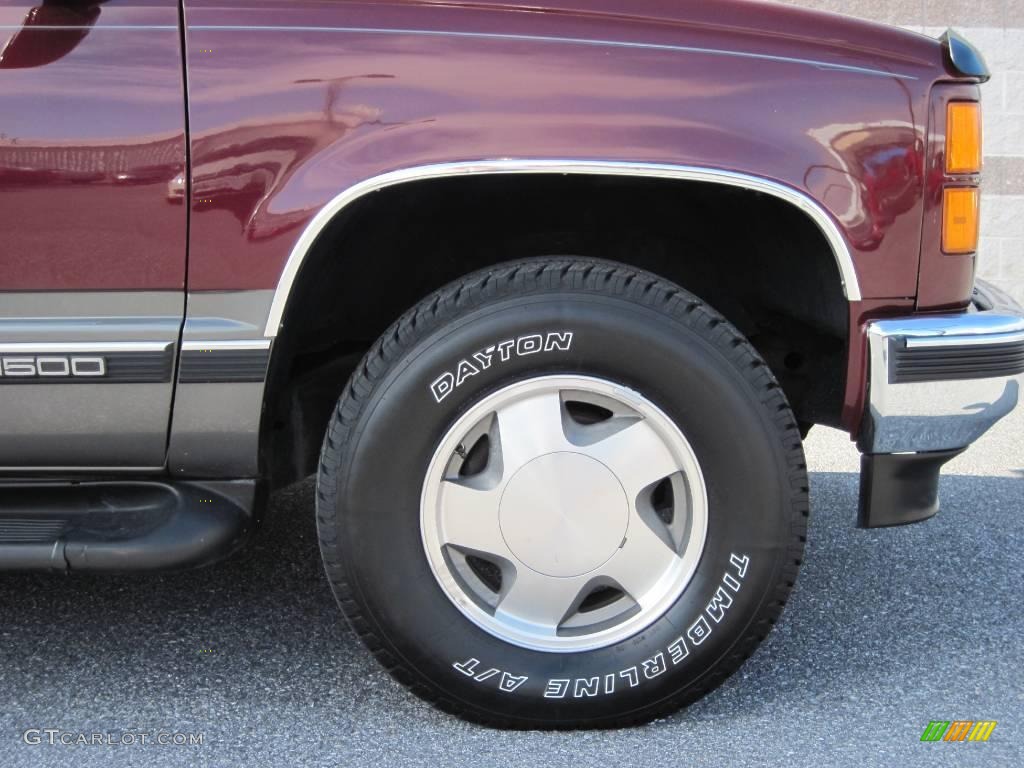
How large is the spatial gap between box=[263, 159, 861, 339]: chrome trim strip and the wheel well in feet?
0.23

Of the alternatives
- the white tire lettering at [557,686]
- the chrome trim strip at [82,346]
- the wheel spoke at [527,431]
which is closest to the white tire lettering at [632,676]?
the white tire lettering at [557,686]

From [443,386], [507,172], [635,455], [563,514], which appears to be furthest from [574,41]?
[563,514]

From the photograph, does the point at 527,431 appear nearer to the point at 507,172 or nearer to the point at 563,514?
the point at 563,514

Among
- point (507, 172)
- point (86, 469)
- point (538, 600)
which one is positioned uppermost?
point (507, 172)

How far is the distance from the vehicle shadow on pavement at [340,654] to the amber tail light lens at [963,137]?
1.07 meters

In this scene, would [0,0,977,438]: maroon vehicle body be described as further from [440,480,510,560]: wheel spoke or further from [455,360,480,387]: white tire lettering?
[440,480,510,560]: wheel spoke

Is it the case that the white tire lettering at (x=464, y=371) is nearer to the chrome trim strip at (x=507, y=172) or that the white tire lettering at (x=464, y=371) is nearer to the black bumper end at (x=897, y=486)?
the chrome trim strip at (x=507, y=172)

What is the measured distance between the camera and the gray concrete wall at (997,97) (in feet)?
21.2

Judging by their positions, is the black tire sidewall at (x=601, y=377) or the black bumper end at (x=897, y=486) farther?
the black bumper end at (x=897, y=486)

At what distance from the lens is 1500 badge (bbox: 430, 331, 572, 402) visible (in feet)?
6.32

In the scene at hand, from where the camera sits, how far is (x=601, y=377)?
6.45ft

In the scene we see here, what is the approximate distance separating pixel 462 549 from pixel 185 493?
538mm

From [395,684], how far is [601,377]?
31.7 inches

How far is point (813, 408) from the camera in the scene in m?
2.47
